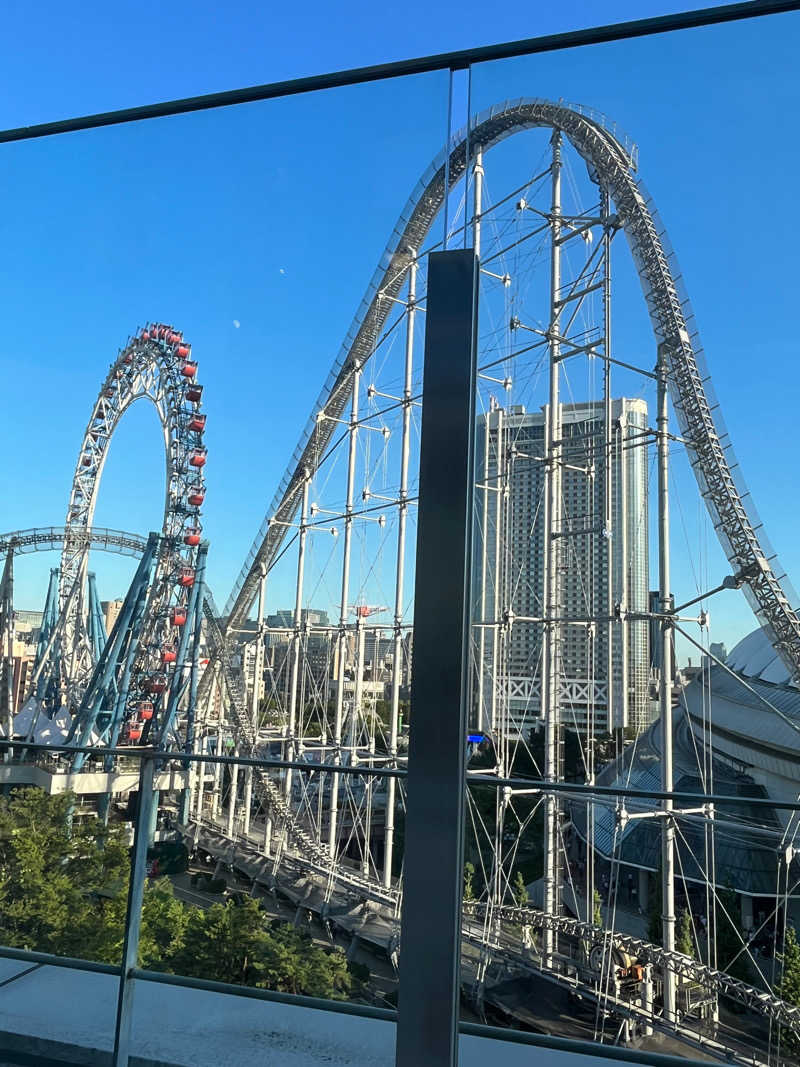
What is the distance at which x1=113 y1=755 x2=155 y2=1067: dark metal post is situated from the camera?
147 cm

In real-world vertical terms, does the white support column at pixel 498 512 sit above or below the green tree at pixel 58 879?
above

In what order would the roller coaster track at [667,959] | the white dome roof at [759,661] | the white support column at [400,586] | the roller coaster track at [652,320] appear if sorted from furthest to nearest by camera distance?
the white dome roof at [759,661], the roller coaster track at [667,959], the white support column at [400,586], the roller coaster track at [652,320]

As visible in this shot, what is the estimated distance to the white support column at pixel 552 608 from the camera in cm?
488

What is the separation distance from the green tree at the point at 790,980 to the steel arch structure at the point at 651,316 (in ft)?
4.41

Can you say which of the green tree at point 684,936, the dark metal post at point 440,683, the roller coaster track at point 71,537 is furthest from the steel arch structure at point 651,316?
the green tree at point 684,936

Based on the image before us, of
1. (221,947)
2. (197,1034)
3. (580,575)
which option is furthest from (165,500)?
(580,575)

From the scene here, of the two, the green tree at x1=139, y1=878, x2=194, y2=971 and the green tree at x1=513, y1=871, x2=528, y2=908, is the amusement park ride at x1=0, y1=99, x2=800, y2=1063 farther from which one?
the green tree at x1=139, y1=878, x2=194, y2=971

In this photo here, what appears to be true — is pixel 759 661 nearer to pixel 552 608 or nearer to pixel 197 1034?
pixel 552 608

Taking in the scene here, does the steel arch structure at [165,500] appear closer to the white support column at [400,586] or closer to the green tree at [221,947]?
the white support column at [400,586]

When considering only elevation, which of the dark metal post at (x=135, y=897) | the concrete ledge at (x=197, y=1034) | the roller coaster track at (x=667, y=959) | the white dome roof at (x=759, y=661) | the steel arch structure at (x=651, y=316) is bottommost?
the roller coaster track at (x=667, y=959)

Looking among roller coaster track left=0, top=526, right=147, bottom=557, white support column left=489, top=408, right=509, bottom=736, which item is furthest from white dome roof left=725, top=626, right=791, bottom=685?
roller coaster track left=0, top=526, right=147, bottom=557

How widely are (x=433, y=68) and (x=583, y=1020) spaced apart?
12.1ft

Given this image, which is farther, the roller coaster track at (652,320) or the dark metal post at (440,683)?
the roller coaster track at (652,320)

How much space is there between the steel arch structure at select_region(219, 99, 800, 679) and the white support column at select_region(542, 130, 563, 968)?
958 mm
